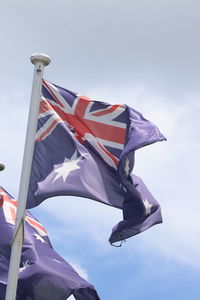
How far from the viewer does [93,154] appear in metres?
14.5

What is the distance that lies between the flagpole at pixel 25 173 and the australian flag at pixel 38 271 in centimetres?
184

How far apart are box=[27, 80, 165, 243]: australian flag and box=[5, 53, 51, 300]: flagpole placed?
2.04ft

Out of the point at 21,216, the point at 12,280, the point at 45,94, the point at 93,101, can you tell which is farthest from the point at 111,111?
the point at 12,280

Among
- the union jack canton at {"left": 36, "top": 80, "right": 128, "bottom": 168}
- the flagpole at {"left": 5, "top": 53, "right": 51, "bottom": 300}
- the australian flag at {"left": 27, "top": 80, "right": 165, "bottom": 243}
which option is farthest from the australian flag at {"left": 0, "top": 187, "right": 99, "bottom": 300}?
the union jack canton at {"left": 36, "top": 80, "right": 128, "bottom": 168}

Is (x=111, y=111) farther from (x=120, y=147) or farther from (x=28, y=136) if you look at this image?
(x=28, y=136)

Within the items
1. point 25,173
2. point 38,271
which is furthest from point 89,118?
point 38,271

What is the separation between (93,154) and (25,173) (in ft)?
6.93

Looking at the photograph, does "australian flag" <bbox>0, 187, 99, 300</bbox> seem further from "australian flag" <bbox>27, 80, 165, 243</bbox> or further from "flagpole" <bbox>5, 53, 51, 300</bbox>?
"flagpole" <bbox>5, 53, 51, 300</bbox>

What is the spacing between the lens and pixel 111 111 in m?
15.2

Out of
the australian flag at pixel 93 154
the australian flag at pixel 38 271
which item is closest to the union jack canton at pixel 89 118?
the australian flag at pixel 93 154

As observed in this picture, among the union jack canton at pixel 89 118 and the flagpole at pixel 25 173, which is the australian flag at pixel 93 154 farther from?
the flagpole at pixel 25 173

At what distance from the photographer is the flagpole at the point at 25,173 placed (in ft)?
39.5

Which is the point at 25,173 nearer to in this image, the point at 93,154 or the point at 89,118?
the point at 93,154

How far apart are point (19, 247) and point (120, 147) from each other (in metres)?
3.42
